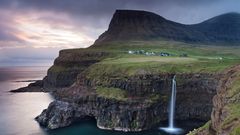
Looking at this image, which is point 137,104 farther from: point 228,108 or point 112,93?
point 228,108

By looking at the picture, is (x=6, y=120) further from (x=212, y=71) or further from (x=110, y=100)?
(x=212, y=71)

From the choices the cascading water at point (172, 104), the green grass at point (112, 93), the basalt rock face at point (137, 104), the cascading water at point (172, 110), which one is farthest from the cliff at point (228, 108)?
the green grass at point (112, 93)

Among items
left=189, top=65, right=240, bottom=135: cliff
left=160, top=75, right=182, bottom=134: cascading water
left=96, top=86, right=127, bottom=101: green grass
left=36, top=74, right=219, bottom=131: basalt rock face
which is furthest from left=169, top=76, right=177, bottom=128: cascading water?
left=189, top=65, right=240, bottom=135: cliff

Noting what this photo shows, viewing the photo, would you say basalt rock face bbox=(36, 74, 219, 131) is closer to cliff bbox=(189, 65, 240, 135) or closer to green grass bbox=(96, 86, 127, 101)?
green grass bbox=(96, 86, 127, 101)

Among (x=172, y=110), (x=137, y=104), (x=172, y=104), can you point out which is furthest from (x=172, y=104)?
(x=137, y=104)

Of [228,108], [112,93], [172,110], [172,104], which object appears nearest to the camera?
[228,108]

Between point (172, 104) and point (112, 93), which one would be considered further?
point (112, 93)

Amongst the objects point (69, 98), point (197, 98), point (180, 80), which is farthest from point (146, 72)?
point (69, 98)
